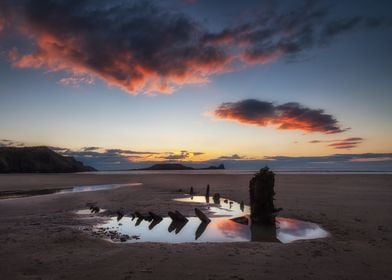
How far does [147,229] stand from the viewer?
720 inches

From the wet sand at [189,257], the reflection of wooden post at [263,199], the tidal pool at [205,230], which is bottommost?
the tidal pool at [205,230]

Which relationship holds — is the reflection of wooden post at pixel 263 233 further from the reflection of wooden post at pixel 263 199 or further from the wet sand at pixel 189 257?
the wet sand at pixel 189 257

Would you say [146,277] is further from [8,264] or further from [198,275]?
[8,264]

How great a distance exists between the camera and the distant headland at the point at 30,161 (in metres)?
160

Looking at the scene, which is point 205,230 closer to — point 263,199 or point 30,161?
point 263,199

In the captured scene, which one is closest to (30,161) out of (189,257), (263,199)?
(263,199)

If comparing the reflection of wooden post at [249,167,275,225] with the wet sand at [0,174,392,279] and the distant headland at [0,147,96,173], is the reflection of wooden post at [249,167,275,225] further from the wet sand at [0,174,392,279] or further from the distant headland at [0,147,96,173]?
the distant headland at [0,147,96,173]

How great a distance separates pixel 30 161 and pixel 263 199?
569 ft

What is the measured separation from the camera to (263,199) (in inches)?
810

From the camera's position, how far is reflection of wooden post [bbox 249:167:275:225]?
1997cm

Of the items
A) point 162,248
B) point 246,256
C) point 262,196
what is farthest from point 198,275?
point 262,196

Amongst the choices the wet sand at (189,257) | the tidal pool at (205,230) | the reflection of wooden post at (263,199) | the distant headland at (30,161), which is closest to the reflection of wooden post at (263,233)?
the tidal pool at (205,230)

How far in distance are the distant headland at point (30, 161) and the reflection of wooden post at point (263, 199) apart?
16010 cm

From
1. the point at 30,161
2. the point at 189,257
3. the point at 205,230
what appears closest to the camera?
the point at 189,257
